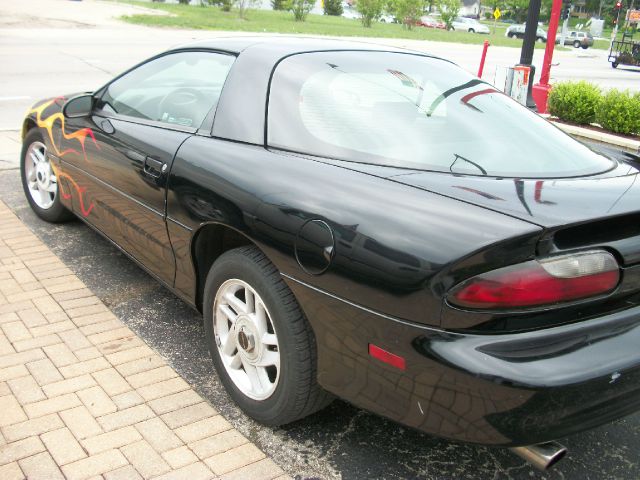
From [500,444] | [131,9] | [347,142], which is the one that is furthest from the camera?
[131,9]

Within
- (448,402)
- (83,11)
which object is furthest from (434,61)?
(83,11)

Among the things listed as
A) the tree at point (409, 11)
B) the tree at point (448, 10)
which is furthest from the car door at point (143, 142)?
the tree at point (448, 10)

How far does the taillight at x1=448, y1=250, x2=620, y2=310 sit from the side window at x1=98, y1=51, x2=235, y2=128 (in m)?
1.68

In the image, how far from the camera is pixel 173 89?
3559 mm

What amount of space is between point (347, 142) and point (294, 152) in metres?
0.22

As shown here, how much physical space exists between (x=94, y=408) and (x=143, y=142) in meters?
1.31

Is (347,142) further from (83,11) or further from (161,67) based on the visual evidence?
(83,11)

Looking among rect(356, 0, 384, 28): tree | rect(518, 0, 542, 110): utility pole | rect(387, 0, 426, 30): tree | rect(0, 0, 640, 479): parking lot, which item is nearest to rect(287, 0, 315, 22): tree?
rect(356, 0, 384, 28): tree

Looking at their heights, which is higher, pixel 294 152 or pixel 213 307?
pixel 294 152

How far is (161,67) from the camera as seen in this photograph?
3.71m

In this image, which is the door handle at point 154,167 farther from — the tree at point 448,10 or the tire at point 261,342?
the tree at point 448,10

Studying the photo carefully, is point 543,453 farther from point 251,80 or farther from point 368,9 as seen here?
point 368,9

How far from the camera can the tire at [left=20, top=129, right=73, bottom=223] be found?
15.5 ft

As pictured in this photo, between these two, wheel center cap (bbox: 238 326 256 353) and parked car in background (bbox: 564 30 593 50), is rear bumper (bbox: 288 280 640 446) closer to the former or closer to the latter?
wheel center cap (bbox: 238 326 256 353)
